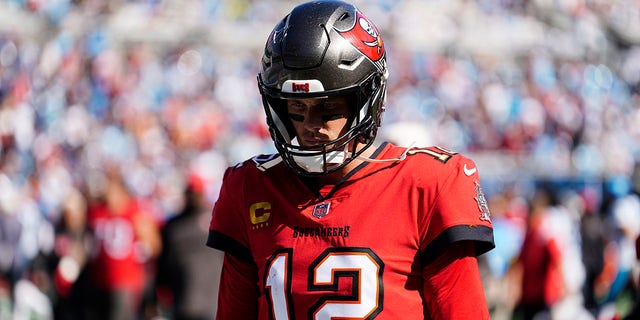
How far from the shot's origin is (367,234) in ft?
9.05

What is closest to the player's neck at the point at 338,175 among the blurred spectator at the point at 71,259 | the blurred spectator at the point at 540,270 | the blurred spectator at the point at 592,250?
the blurred spectator at the point at 540,270

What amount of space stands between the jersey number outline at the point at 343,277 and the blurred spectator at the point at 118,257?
249 inches

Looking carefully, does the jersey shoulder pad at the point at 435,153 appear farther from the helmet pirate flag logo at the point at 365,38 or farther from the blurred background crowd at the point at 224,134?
the blurred background crowd at the point at 224,134

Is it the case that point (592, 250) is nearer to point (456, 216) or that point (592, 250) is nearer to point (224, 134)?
point (456, 216)

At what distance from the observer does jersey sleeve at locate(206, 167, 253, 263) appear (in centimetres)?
301

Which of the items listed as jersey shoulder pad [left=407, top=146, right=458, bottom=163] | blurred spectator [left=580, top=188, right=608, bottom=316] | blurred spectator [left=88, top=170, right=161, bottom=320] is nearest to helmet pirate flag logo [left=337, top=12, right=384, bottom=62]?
jersey shoulder pad [left=407, top=146, right=458, bottom=163]

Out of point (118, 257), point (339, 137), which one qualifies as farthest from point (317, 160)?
point (118, 257)

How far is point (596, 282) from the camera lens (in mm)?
9672

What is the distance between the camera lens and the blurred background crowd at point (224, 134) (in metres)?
8.43

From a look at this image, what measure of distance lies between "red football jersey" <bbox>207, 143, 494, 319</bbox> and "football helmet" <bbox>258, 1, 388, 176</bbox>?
95 millimetres

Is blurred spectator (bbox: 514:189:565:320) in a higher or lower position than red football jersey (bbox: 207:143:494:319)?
lower

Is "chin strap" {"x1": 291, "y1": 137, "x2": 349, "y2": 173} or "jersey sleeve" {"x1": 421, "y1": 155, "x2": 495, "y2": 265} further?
A: "chin strap" {"x1": 291, "y1": 137, "x2": 349, "y2": 173}

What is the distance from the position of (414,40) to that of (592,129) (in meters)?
5.84

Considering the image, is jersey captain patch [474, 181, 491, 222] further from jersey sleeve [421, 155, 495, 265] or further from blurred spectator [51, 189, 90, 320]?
blurred spectator [51, 189, 90, 320]
